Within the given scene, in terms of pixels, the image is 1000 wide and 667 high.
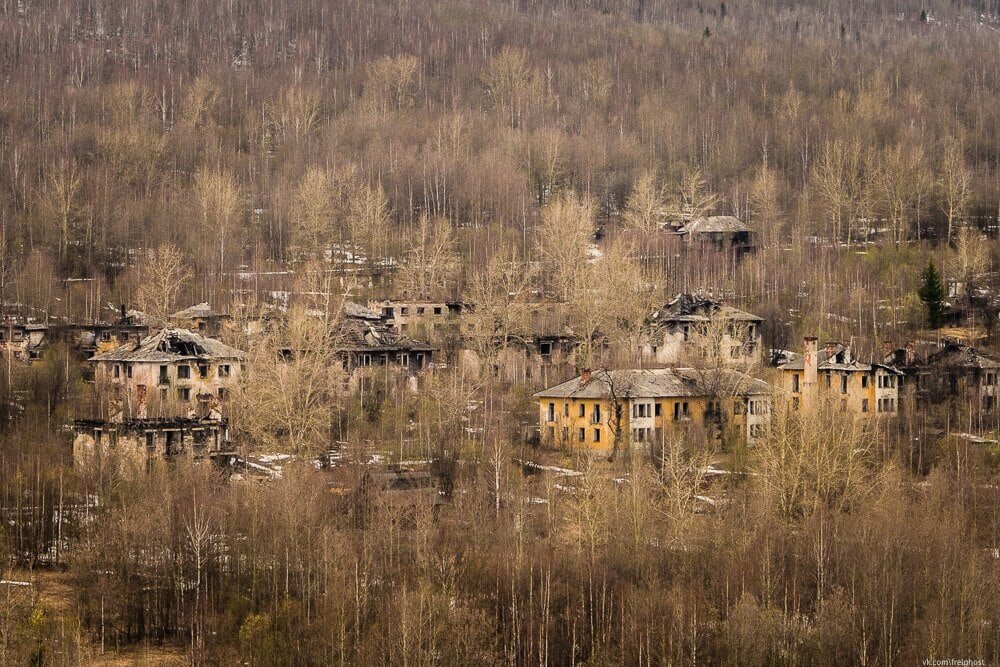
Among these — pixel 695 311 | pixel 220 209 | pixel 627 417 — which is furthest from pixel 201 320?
pixel 627 417

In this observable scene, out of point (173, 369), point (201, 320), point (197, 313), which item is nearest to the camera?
point (173, 369)

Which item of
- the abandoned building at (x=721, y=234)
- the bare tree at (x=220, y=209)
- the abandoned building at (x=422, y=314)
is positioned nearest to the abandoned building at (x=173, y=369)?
the abandoned building at (x=422, y=314)

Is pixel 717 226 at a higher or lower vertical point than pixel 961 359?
higher

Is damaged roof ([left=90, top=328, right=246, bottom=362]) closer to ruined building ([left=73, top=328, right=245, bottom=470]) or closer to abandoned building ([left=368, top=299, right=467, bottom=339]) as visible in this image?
ruined building ([left=73, top=328, right=245, bottom=470])

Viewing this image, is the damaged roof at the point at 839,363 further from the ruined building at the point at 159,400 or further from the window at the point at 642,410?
the ruined building at the point at 159,400

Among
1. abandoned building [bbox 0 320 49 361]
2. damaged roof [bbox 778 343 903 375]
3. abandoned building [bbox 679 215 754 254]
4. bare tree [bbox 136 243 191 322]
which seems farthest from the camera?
abandoned building [bbox 679 215 754 254]

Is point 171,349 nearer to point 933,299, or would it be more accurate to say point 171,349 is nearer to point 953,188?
point 933,299

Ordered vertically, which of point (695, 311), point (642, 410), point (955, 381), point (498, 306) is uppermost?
point (498, 306)

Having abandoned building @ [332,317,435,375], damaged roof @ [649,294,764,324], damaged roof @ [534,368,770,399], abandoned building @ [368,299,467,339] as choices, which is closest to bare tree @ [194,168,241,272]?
abandoned building @ [368,299,467,339]
